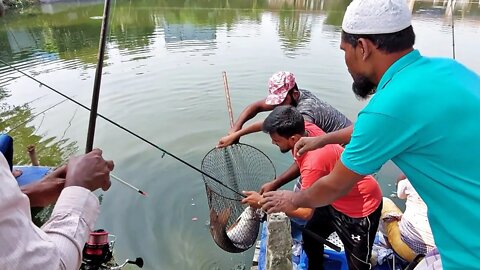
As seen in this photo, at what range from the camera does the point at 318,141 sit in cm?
245

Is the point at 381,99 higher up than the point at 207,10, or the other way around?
the point at 381,99

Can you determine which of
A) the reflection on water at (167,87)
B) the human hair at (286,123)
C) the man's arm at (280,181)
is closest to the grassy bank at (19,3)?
the reflection on water at (167,87)

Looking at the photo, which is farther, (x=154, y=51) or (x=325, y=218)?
(x=154, y=51)

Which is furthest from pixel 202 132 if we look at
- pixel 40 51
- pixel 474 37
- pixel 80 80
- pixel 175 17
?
pixel 175 17

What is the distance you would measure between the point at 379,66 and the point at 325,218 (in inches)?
61.4

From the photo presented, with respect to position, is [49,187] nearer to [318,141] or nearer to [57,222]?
[57,222]

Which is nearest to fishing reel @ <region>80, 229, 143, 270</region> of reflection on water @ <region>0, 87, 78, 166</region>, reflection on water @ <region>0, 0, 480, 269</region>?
reflection on water @ <region>0, 0, 480, 269</region>

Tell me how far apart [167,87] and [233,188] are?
20.6 feet

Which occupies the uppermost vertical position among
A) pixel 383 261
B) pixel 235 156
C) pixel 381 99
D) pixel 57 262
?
pixel 381 99

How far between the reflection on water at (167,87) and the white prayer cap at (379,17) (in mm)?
3010

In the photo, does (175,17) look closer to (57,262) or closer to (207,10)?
(207,10)

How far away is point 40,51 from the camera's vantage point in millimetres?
13594

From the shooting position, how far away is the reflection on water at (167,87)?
4.66 m

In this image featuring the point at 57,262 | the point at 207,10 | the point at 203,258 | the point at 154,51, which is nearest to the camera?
the point at 57,262
